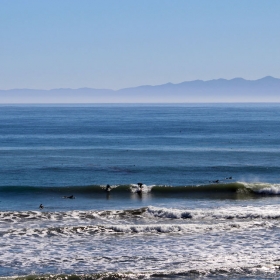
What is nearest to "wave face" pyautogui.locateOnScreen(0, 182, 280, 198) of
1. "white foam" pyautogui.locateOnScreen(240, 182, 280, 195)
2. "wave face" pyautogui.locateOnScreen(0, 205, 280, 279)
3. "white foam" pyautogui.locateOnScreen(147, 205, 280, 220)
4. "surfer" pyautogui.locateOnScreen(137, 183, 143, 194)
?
"white foam" pyautogui.locateOnScreen(240, 182, 280, 195)

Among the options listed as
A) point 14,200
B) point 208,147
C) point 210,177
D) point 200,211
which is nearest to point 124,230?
point 200,211

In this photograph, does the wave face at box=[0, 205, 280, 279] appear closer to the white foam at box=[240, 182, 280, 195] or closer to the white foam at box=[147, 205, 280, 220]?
the white foam at box=[147, 205, 280, 220]

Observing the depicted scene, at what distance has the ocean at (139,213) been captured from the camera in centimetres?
2567

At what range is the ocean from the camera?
25.7 meters

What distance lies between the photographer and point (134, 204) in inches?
1624

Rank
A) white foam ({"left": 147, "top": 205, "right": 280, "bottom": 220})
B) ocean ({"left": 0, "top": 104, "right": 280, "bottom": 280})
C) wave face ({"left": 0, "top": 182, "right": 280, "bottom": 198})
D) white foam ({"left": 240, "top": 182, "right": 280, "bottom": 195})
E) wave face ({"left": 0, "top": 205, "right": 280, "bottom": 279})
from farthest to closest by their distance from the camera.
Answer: wave face ({"left": 0, "top": 182, "right": 280, "bottom": 198}), white foam ({"left": 240, "top": 182, "right": 280, "bottom": 195}), white foam ({"left": 147, "top": 205, "right": 280, "bottom": 220}), ocean ({"left": 0, "top": 104, "right": 280, "bottom": 280}), wave face ({"left": 0, "top": 205, "right": 280, "bottom": 279})

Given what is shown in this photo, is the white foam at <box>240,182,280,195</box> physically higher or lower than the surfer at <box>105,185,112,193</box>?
higher

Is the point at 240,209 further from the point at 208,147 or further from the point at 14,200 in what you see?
the point at 208,147

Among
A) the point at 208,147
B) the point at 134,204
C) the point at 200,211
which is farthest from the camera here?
the point at 208,147

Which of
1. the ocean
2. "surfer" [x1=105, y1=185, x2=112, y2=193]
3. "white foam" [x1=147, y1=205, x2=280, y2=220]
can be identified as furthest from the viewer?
"surfer" [x1=105, y1=185, x2=112, y2=193]

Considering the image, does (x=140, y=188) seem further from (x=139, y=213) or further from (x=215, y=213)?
(x=215, y=213)

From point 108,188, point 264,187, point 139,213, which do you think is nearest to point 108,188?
point 108,188

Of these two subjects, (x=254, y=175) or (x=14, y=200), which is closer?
(x=14, y=200)

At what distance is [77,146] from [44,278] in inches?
2152
